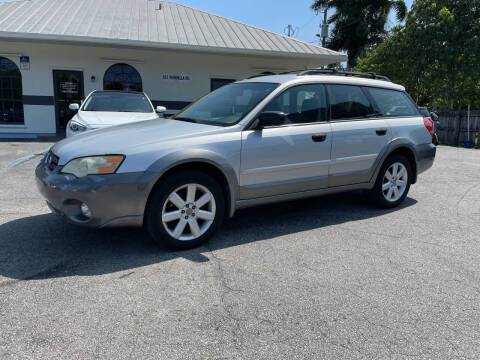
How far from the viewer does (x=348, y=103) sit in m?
4.70

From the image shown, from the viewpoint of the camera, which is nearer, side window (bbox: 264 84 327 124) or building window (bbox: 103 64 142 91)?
side window (bbox: 264 84 327 124)

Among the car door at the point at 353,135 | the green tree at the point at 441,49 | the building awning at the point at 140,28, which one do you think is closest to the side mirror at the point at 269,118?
the car door at the point at 353,135

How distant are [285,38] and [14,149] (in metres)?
10.5

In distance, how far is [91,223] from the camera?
3262mm

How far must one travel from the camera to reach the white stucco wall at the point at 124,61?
1276 cm

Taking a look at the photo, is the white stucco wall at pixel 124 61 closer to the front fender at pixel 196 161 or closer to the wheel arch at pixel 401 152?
the wheel arch at pixel 401 152

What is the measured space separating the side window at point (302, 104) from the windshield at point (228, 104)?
0.55 feet

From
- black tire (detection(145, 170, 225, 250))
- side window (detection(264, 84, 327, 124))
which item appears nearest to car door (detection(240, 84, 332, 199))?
side window (detection(264, 84, 327, 124))

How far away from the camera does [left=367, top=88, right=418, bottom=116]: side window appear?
505 centimetres

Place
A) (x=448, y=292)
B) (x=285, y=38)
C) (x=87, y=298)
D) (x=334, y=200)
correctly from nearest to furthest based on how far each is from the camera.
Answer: (x=87, y=298), (x=448, y=292), (x=334, y=200), (x=285, y=38)

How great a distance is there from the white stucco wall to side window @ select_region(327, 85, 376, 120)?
33.1ft

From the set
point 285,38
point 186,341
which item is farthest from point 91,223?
point 285,38

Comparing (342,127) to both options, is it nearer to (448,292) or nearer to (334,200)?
(334,200)

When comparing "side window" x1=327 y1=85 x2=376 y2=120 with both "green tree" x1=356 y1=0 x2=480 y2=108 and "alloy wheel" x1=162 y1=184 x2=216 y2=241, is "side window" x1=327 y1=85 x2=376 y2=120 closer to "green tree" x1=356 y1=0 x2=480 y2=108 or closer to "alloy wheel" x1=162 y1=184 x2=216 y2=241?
"alloy wheel" x1=162 y1=184 x2=216 y2=241
